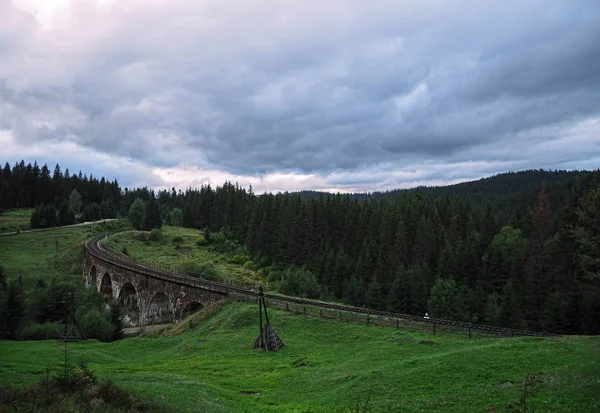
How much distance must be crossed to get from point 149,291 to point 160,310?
3867 mm

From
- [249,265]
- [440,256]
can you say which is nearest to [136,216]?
[249,265]

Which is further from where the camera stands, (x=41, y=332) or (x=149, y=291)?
(x=149, y=291)

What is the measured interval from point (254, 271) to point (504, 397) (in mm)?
91892

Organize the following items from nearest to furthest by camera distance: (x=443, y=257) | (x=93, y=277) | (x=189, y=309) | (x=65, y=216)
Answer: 1. (x=189, y=309)
2. (x=443, y=257)
3. (x=93, y=277)
4. (x=65, y=216)

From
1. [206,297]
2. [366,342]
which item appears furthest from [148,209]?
[366,342]

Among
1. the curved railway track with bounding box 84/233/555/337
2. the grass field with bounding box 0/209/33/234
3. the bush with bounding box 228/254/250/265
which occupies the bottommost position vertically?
the bush with bounding box 228/254/250/265

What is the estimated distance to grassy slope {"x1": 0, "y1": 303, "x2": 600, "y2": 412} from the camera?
58.8 feet

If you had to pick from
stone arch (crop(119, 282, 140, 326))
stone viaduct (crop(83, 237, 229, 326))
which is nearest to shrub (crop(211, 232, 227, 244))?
stone viaduct (crop(83, 237, 229, 326))

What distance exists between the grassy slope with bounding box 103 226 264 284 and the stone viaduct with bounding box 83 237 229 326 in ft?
56.0

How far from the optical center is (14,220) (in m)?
133

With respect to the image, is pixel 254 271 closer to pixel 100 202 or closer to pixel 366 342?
pixel 366 342

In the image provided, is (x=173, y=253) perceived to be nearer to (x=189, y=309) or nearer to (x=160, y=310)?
(x=160, y=310)

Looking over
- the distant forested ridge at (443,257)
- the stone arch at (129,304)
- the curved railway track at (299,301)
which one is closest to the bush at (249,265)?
the distant forested ridge at (443,257)

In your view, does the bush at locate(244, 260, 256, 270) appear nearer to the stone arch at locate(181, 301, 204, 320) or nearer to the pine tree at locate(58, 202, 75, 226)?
the stone arch at locate(181, 301, 204, 320)
